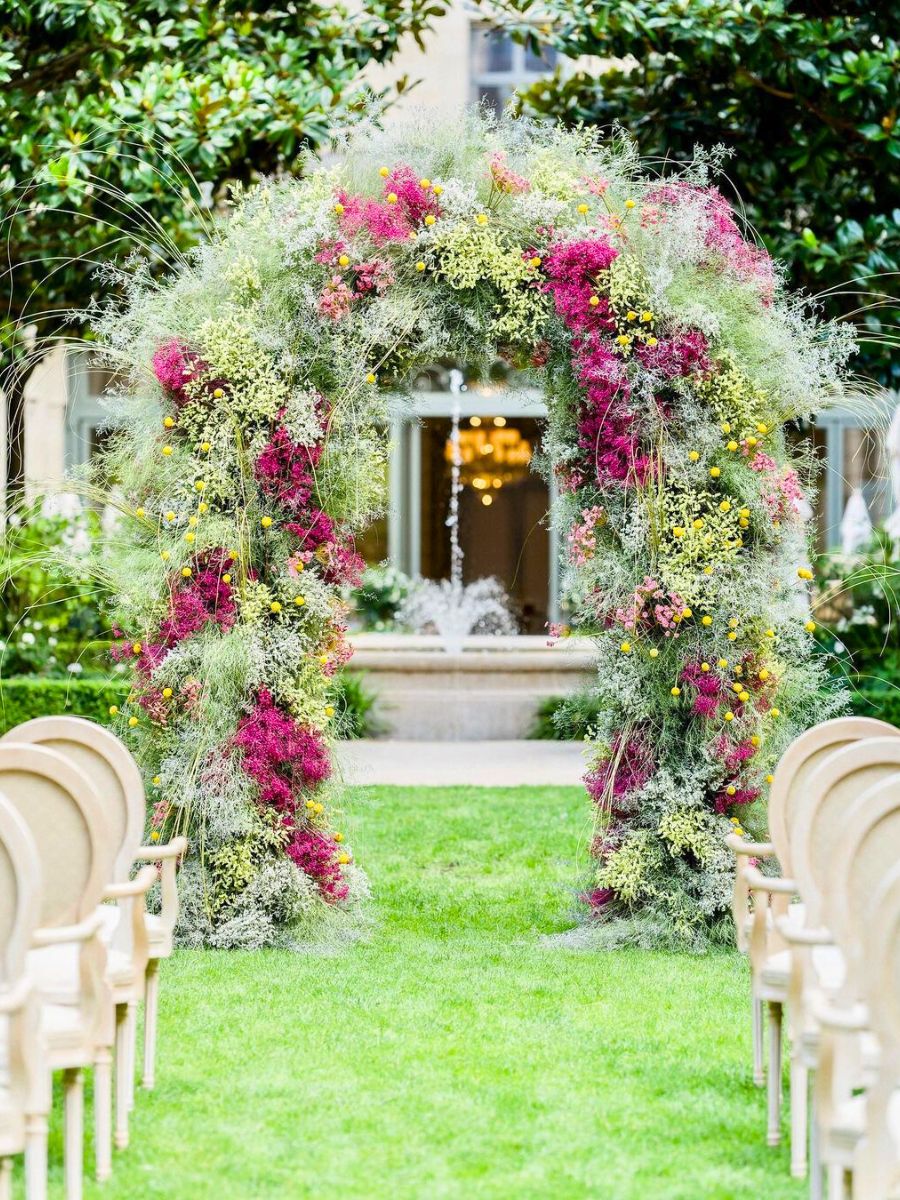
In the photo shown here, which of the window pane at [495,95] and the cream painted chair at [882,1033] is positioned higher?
the window pane at [495,95]

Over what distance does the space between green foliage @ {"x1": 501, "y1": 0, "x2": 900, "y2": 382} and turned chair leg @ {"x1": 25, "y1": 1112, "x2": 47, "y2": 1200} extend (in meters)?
7.92

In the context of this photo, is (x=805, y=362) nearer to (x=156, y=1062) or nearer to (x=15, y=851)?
(x=156, y=1062)

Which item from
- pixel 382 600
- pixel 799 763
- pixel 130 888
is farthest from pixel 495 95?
pixel 130 888

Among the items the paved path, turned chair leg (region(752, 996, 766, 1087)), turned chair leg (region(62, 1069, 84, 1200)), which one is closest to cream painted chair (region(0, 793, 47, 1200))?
turned chair leg (region(62, 1069, 84, 1200))

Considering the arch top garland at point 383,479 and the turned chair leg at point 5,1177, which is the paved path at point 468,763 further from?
the turned chair leg at point 5,1177

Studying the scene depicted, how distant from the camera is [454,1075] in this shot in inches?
193

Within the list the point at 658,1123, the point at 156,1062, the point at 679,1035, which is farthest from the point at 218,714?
the point at 658,1123

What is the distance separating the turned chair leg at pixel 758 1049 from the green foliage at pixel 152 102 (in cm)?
646

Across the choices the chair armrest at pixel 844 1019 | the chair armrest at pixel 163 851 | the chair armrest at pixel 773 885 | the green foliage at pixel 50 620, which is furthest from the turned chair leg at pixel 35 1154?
the green foliage at pixel 50 620

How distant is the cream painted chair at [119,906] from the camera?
408 cm

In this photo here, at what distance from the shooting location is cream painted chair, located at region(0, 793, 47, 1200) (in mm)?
3135

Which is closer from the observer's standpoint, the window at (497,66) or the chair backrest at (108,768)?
the chair backrest at (108,768)

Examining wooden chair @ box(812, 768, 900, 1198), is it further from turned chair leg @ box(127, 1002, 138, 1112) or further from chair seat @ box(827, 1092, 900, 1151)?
turned chair leg @ box(127, 1002, 138, 1112)

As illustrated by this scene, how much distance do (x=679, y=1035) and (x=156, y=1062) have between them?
1795 mm
